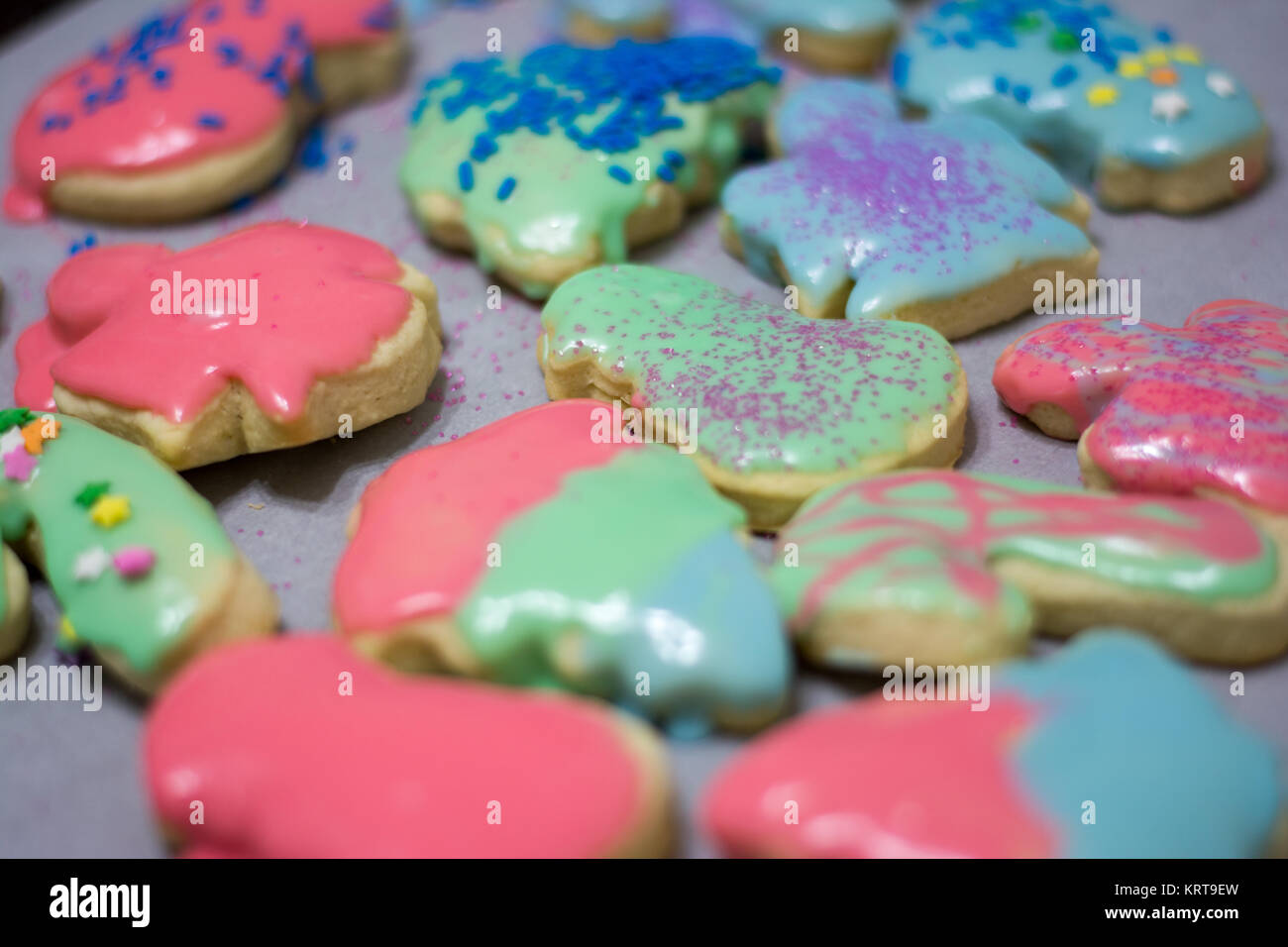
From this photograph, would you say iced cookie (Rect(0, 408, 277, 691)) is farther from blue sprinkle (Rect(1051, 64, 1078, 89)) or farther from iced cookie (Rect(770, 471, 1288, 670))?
blue sprinkle (Rect(1051, 64, 1078, 89))

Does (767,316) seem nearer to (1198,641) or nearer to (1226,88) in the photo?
(1198,641)

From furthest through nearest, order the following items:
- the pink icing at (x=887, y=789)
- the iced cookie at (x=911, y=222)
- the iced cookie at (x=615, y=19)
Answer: the iced cookie at (x=615, y=19) < the iced cookie at (x=911, y=222) < the pink icing at (x=887, y=789)

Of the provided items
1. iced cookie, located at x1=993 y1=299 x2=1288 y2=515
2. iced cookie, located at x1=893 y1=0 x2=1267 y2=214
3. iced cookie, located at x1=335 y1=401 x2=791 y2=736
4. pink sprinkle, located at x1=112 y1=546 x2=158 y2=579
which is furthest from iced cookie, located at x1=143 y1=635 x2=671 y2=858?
iced cookie, located at x1=893 y1=0 x2=1267 y2=214

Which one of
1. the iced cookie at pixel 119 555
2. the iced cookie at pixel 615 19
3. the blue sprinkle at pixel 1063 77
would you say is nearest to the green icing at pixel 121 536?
the iced cookie at pixel 119 555

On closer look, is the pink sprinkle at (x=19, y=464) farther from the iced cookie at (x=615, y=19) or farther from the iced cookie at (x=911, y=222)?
the iced cookie at (x=615, y=19)

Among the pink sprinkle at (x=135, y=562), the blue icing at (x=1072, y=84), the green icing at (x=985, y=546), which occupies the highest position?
the blue icing at (x=1072, y=84)

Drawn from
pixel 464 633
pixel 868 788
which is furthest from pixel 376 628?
pixel 868 788

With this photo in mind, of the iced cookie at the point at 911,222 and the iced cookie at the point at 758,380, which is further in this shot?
the iced cookie at the point at 911,222
